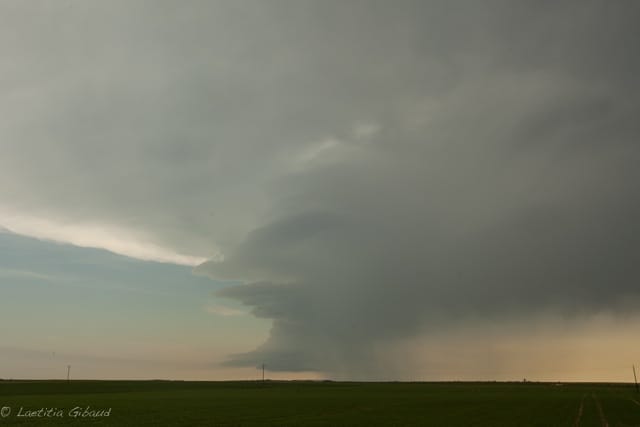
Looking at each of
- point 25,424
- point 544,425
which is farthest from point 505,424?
point 25,424

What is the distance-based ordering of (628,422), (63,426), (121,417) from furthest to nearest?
(121,417)
(628,422)
(63,426)

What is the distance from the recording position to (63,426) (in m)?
58.6

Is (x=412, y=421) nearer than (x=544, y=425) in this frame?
No

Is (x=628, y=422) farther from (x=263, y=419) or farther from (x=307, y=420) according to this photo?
(x=263, y=419)

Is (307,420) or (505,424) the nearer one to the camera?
(505,424)

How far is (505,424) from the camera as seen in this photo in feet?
200

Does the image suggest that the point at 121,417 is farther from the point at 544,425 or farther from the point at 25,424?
the point at 544,425

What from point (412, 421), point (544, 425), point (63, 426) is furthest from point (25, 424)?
point (544, 425)

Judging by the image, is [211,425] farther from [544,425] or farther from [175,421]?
[544,425]

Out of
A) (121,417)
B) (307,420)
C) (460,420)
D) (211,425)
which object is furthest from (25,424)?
(460,420)

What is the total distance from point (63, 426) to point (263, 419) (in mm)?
24641

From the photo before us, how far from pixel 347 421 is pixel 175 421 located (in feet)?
74.9

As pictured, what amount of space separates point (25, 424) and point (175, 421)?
1773 cm

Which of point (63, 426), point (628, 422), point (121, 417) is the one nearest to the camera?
point (63, 426)
